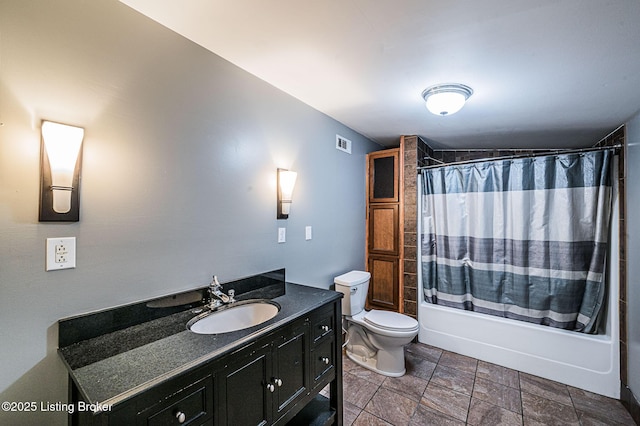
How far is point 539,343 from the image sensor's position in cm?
231

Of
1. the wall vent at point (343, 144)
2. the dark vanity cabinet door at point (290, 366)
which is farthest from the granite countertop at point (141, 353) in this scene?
the wall vent at point (343, 144)

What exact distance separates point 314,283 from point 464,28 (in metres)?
1.91

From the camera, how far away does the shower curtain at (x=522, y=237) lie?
84.7 inches

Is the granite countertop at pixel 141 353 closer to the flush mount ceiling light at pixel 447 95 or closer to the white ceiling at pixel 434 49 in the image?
the white ceiling at pixel 434 49

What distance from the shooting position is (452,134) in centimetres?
283

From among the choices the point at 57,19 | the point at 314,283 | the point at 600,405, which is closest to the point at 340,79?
the point at 57,19

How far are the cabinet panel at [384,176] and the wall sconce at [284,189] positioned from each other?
1397 mm

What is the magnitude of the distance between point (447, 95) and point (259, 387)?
1.94 metres

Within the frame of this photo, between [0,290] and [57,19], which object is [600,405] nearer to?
[0,290]

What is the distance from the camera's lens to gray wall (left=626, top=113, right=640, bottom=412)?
1831 millimetres

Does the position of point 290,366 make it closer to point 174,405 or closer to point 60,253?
point 174,405

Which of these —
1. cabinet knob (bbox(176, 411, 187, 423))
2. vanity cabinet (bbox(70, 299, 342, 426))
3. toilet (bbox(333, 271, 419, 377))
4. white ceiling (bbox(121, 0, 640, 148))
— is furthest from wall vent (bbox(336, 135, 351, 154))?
cabinet knob (bbox(176, 411, 187, 423))

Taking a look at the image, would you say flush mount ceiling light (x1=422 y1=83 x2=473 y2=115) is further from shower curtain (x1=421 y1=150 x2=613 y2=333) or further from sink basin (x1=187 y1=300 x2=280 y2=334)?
sink basin (x1=187 y1=300 x2=280 y2=334)

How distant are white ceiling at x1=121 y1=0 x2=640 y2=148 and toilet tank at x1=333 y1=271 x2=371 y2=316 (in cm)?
147
